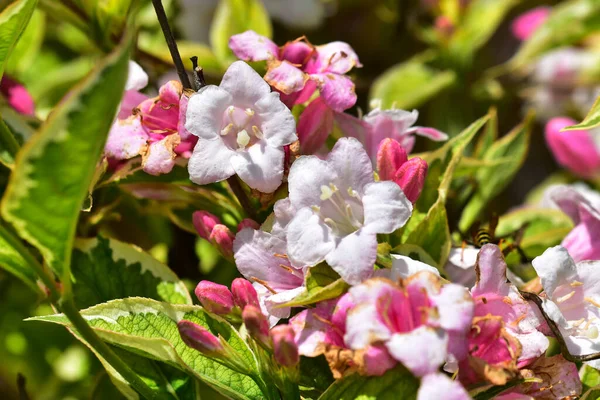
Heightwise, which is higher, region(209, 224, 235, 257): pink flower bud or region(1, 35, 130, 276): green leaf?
region(1, 35, 130, 276): green leaf

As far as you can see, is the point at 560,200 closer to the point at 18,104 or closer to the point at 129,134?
the point at 129,134

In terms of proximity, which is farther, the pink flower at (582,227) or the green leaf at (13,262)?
the pink flower at (582,227)

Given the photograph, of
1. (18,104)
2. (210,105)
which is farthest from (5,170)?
(210,105)

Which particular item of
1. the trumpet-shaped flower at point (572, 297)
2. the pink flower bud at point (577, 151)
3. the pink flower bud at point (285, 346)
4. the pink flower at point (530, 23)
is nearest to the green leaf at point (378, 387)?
the pink flower bud at point (285, 346)

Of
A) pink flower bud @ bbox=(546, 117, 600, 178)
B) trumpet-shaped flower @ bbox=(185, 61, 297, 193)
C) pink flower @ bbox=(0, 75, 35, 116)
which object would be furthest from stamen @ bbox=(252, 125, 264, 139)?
pink flower bud @ bbox=(546, 117, 600, 178)

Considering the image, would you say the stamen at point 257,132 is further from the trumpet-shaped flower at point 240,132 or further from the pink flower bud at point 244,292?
the pink flower bud at point 244,292

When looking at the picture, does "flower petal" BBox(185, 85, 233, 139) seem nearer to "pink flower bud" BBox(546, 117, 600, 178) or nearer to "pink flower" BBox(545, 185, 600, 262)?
"pink flower" BBox(545, 185, 600, 262)

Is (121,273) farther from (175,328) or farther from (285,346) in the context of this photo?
(285,346)
